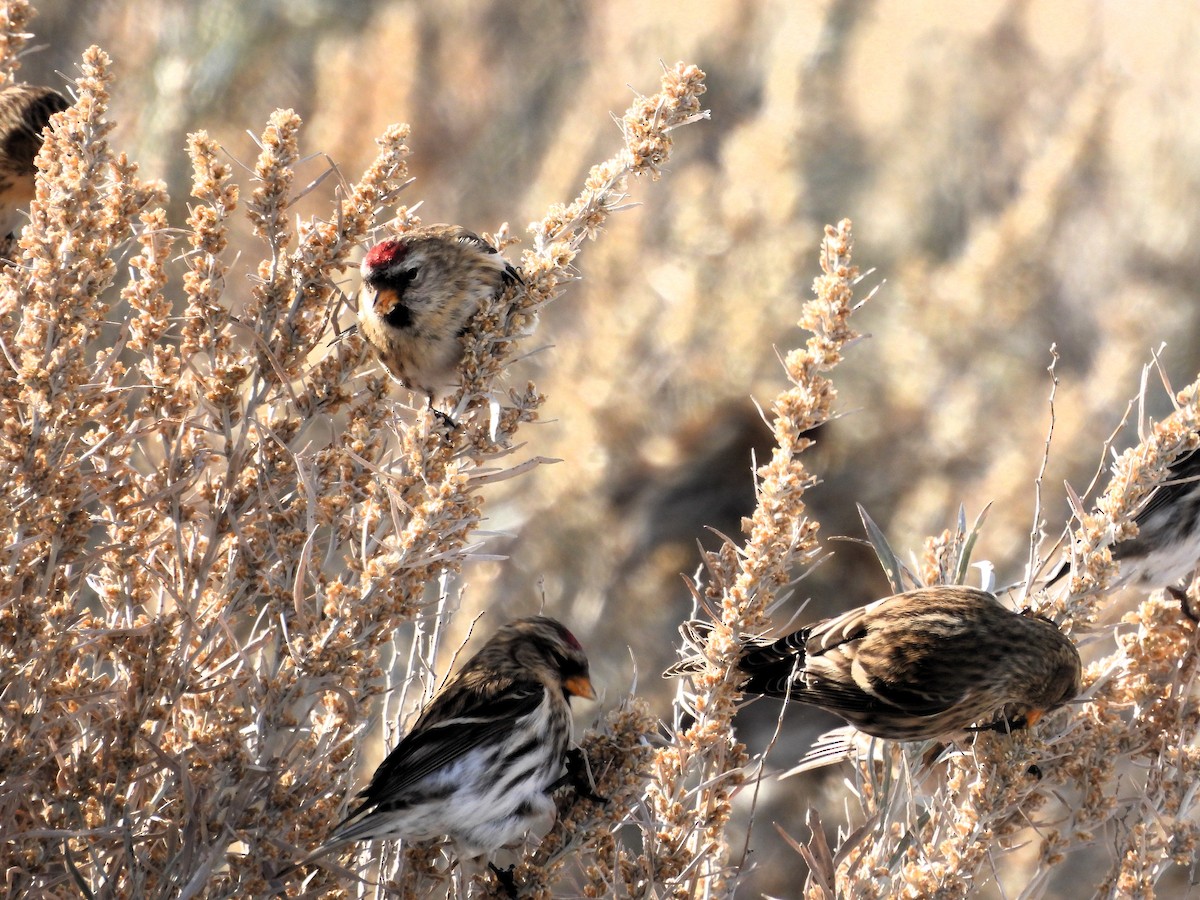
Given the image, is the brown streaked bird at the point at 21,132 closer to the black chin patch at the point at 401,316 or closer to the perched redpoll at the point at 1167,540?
the black chin patch at the point at 401,316

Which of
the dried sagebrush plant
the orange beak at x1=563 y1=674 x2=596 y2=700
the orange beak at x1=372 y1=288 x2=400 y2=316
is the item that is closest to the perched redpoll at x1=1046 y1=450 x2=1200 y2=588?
the orange beak at x1=563 y1=674 x2=596 y2=700

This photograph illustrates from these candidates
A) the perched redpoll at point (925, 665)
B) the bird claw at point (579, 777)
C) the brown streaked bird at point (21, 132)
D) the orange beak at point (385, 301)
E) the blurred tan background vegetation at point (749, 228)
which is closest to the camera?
the bird claw at point (579, 777)

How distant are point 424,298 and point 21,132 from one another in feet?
4.39

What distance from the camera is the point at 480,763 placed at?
2.70 m

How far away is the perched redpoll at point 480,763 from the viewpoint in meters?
2.56

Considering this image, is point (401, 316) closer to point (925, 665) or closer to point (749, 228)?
point (925, 665)

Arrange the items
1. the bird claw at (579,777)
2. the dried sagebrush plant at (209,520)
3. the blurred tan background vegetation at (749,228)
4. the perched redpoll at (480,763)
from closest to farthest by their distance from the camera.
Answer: the dried sagebrush plant at (209,520), the bird claw at (579,777), the perched redpoll at (480,763), the blurred tan background vegetation at (749,228)

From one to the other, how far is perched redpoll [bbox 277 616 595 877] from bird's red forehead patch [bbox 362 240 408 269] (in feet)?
2.83

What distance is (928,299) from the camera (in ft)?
21.4

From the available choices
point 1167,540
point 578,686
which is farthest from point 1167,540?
point 578,686

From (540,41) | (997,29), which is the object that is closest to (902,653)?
(540,41)

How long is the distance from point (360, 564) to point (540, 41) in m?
7.39

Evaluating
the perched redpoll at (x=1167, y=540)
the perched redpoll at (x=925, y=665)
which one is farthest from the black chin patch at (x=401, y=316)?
the perched redpoll at (x=1167, y=540)

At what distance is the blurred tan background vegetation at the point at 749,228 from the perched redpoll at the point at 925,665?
166 centimetres
